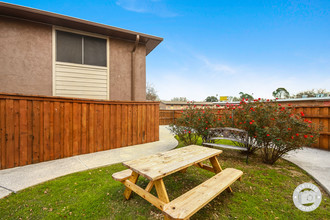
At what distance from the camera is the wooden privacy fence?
126 inches

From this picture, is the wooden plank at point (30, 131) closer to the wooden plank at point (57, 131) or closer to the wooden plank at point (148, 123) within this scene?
the wooden plank at point (57, 131)

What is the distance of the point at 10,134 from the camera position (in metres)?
3.20

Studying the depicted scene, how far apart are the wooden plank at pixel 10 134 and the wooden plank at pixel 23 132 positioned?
0.13 metres

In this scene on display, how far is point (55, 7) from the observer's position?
7848mm

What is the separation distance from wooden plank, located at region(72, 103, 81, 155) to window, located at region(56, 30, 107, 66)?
259 cm

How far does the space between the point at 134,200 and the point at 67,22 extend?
6.26 meters

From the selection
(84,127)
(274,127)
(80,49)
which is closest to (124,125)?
(84,127)

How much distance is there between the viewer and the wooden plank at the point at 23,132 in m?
3.30

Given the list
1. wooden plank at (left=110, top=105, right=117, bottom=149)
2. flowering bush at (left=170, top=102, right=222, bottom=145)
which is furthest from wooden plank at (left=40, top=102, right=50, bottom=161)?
flowering bush at (left=170, top=102, right=222, bottom=145)

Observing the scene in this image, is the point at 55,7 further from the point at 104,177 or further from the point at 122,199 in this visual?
the point at 122,199

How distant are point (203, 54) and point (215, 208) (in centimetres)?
1843

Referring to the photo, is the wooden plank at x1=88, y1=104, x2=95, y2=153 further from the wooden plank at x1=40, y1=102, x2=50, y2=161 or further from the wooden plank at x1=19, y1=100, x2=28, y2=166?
the wooden plank at x1=19, y1=100, x2=28, y2=166

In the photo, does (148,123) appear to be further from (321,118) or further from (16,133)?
(321,118)

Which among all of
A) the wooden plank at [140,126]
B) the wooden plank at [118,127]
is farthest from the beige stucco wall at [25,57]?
the wooden plank at [140,126]
